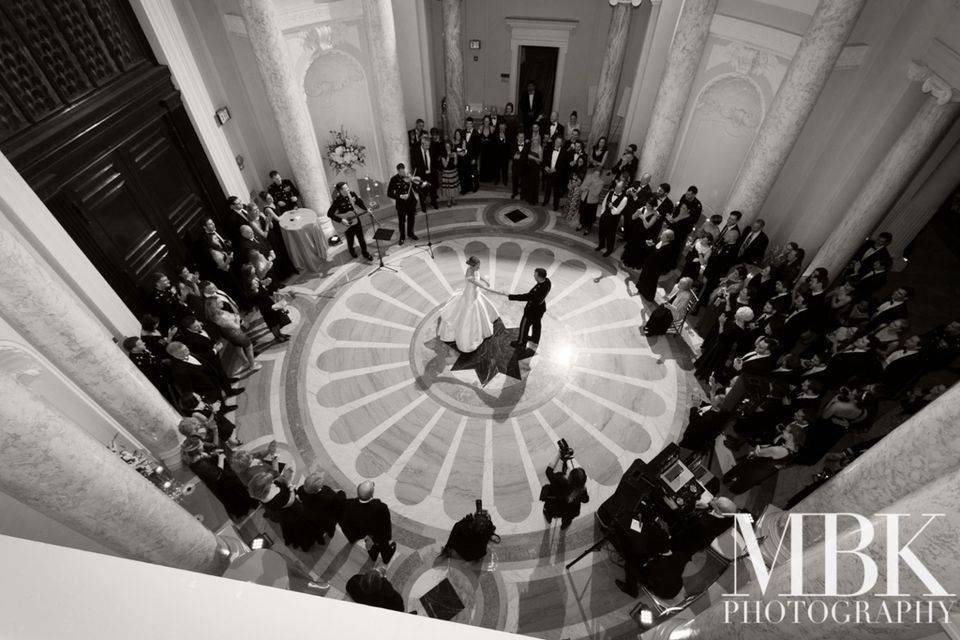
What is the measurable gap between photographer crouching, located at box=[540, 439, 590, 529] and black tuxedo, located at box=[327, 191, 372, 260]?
21.5ft

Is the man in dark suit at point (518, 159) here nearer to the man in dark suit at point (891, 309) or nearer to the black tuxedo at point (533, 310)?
the black tuxedo at point (533, 310)

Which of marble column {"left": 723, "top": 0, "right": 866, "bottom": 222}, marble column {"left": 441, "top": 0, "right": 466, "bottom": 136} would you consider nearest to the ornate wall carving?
marble column {"left": 441, "top": 0, "right": 466, "bottom": 136}

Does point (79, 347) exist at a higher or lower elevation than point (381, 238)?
higher

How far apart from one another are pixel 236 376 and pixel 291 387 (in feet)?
3.47

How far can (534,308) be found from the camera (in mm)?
8000

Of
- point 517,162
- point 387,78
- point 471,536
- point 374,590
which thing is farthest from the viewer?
point 517,162

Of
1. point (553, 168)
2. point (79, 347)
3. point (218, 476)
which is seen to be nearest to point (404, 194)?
point (553, 168)

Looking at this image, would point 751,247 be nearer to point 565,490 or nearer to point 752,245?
point 752,245

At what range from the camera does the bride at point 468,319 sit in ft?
26.3

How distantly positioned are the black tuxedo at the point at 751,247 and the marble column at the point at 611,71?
6068mm

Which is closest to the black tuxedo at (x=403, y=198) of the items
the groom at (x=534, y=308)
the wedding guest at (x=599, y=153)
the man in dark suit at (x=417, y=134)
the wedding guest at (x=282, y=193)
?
the man in dark suit at (x=417, y=134)

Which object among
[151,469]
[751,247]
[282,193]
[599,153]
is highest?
[599,153]

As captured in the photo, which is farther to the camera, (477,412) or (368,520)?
(477,412)

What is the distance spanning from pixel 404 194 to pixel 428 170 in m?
1.37
